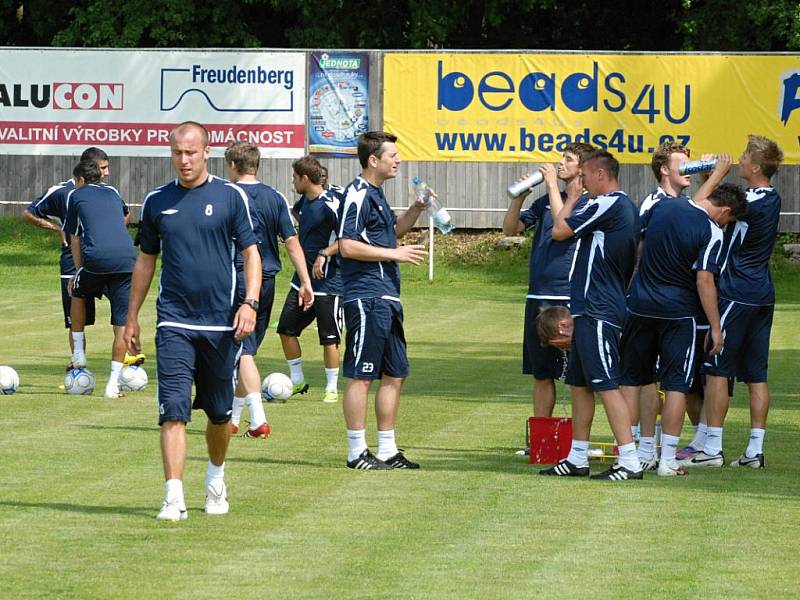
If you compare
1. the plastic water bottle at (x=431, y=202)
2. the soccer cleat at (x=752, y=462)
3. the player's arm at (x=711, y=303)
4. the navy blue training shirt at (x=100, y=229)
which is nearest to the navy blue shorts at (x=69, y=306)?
the navy blue training shirt at (x=100, y=229)

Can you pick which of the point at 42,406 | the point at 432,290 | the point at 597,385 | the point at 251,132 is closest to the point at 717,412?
the point at 597,385

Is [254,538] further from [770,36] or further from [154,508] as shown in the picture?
[770,36]

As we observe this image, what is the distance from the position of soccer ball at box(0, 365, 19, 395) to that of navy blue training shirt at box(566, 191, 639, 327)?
21.6 ft

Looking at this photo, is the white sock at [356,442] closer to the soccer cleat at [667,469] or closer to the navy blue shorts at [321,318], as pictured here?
the soccer cleat at [667,469]

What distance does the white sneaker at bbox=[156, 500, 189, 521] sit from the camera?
9133 mm

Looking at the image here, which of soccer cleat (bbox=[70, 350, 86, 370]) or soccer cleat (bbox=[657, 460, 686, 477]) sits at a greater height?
soccer cleat (bbox=[657, 460, 686, 477])

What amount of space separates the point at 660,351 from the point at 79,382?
6.38 meters

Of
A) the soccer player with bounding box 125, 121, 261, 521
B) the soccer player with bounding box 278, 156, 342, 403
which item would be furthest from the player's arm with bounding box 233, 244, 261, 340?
the soccer player with bounding box 278, 156, 342, 403

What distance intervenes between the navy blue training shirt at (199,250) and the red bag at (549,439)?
3.12 meters

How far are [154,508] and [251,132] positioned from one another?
24.9 m

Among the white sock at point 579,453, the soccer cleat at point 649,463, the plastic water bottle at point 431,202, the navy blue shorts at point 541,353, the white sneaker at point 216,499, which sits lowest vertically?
the soccer cleat at point 649,463

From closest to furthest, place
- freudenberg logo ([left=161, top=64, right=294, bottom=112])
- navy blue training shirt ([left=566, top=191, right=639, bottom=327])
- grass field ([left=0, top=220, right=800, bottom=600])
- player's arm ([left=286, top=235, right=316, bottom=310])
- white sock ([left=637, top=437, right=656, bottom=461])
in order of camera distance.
Result: grass field ([left=0, top=220, right=800, bottom=600]), navy blue training shirt ([left=566, top=191, right=639, bottom=327]), white sock ([left=637, top=437, right=656, bottom=461]), player's arm ([left=286, top=235, right=316, bottom=310]), freudenberg logo ([left=161, top=64, right=294, bottom=112])

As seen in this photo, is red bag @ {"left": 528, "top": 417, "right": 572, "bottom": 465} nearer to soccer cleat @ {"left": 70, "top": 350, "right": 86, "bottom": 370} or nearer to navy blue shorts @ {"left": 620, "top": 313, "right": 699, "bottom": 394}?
navy blue shorts @ {"left": 620, "top": 313, "right": 699, "bottom": 394}

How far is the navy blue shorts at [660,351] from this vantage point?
36.4ft
